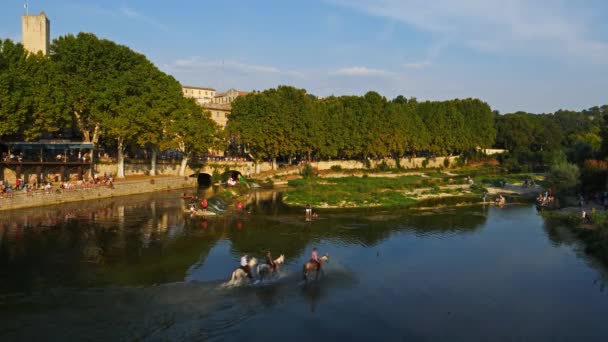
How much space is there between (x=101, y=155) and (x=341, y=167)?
165 ft

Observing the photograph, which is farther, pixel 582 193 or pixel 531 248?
pixel 582 193

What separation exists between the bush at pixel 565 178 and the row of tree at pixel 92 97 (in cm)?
5438

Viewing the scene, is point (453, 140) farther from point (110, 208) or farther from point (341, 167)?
point (110, 208)

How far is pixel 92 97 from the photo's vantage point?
2601 inches

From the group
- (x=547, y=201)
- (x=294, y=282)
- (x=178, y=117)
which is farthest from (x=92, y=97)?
(x=547, y=201)

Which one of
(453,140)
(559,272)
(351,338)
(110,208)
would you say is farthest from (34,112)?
(453,140)

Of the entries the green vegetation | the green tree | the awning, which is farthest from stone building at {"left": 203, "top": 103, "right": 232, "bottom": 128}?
the awning

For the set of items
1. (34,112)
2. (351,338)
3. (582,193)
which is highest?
(34,112)

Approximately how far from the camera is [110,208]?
56.8m

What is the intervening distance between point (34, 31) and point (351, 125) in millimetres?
64059

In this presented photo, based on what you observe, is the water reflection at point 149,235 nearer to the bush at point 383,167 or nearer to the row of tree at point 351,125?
the row of tree at point 351,125

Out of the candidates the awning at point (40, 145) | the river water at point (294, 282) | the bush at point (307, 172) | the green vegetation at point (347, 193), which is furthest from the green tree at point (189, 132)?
the river water at point (294, 282)

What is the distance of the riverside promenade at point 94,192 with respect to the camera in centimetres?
5312

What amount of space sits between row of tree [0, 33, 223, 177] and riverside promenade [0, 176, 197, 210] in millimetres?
5262
